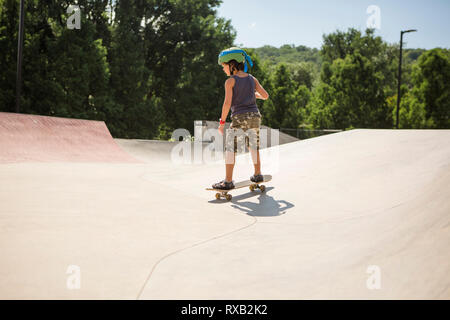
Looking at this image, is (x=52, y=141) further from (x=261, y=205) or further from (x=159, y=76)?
(x=159, y=76)

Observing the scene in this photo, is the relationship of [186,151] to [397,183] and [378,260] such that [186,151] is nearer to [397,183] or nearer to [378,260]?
[397,183]

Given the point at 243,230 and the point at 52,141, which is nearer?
the point at 243,230

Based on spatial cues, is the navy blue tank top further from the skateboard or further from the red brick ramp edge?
the red brick ramp edge

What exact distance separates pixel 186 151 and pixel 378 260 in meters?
11.0

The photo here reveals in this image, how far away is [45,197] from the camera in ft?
14.7

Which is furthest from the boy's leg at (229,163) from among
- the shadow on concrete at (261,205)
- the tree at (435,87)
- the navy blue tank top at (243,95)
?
the tree at (435,87)

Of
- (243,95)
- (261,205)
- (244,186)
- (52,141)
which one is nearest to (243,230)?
(261,205)

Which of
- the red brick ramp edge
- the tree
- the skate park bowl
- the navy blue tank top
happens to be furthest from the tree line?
the navy blue tank top

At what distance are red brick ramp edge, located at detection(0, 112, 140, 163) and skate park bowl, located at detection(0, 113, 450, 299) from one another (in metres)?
1.91

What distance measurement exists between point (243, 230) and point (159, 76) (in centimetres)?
2937

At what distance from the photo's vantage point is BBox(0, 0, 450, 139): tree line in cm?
2069

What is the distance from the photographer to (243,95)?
508 cm

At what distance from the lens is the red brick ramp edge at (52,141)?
879 cm
